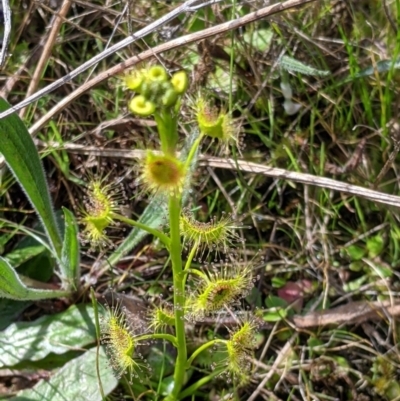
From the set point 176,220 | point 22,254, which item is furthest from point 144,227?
point 22,254

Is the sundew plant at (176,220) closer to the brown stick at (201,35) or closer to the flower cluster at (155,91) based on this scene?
the flower cluster at (155,91)

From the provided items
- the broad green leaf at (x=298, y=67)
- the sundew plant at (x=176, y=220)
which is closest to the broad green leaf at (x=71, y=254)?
the sundew plant at (x=176, y=220)

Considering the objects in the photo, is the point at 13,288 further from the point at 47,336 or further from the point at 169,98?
the point at 169,98

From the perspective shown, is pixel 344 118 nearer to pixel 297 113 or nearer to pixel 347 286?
pixel 297 113

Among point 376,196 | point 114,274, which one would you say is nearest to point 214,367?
point 114,274

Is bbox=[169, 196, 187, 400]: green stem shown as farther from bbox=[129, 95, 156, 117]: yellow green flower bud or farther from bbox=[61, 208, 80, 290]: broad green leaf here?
bbox=[61, 208, 80, 290]: broad green leaf

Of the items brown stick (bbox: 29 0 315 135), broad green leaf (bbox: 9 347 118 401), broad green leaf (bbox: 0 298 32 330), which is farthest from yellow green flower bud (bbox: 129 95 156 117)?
broad green leaf (bbox: 0 298 32 330)
